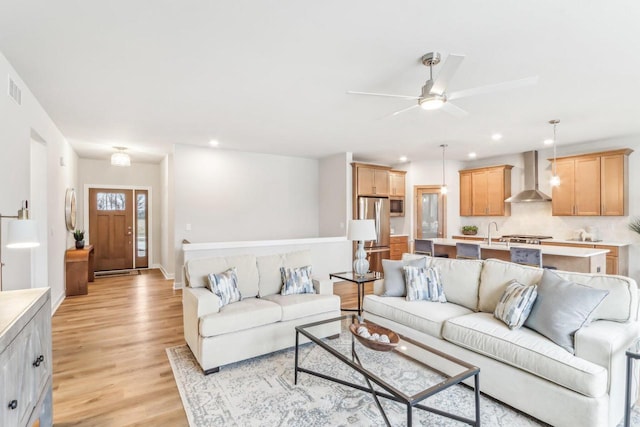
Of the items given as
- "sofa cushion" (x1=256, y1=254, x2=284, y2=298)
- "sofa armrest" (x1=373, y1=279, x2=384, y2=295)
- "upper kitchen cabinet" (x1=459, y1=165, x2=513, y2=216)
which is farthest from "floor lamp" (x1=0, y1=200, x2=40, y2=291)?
"upper kitchen cabinet" (x1=459, y1=165, x2=513, y2=216)

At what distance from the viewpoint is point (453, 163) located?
786 cm

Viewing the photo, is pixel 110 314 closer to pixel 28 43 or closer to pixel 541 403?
pixel 28 43

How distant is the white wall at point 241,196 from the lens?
19.9ft

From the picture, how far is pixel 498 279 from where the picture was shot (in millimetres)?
2963

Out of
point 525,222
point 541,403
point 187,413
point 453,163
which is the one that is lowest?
point 187,413

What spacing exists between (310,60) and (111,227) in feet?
24.2

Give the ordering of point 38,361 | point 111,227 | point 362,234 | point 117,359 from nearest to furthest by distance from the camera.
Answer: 1. point 38,361
2. point 117,359
3. point 362,234
4. point 111,227

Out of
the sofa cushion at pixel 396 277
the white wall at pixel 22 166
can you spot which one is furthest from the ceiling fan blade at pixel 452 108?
the white wall at pixel 22 166

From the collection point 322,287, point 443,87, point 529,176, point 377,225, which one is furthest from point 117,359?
point 529,176

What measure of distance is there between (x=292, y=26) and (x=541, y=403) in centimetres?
297

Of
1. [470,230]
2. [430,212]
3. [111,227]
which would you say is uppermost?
[430,212]

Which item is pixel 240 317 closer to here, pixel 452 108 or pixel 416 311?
pixel 416 311

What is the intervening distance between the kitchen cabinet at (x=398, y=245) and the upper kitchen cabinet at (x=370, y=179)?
1.31 meters

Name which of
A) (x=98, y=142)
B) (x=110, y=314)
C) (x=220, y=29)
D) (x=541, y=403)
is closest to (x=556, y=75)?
(x=541, y=403)
